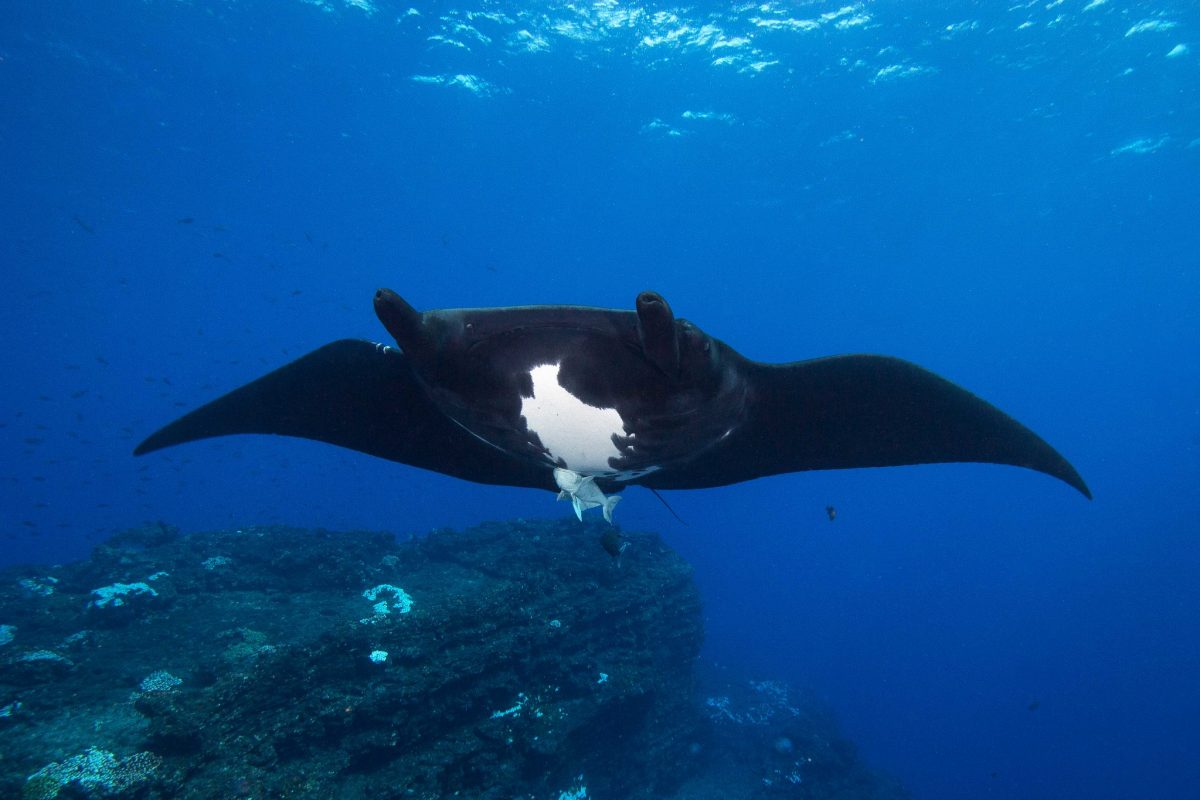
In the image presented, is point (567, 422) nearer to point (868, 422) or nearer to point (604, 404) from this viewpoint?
point (604, 404)

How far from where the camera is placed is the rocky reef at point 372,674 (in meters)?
6.61

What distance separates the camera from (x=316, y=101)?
31.1 metres

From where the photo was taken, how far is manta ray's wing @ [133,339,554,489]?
2.82 metres

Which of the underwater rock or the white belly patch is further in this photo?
the underwater rock

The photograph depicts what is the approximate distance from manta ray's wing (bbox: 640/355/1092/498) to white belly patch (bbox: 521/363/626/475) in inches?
23.7

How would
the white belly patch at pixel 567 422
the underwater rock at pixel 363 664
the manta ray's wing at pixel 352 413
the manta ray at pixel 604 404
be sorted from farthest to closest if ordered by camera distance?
the underwater rock at pixel 363 664, the manta ray's wing at pixel 352 413, the white belly patch at pixel 567 422, the manta ray at pixel 604 404

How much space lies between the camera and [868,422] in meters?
2.71

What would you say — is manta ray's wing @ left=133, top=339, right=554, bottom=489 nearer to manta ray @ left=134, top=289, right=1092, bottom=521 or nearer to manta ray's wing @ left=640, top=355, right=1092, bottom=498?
manta ray @ left=134, top=289, right=1092, bottom=521

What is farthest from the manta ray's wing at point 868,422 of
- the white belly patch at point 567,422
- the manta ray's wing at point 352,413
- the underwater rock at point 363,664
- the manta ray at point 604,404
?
the underwater rock at point 363,664

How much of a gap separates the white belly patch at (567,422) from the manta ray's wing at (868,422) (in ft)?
1.97

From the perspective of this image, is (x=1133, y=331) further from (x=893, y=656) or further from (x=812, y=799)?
(x=812, y=799)

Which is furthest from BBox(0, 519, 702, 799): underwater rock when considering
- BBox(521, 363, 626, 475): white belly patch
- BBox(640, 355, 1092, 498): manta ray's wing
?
BBox(640, 355, 1092, 498): manta ray's wing

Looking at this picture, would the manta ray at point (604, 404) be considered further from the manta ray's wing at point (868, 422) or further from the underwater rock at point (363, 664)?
the underwater rock at point (363, 664)

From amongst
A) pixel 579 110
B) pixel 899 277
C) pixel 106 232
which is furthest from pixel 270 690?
pixel 899 277
